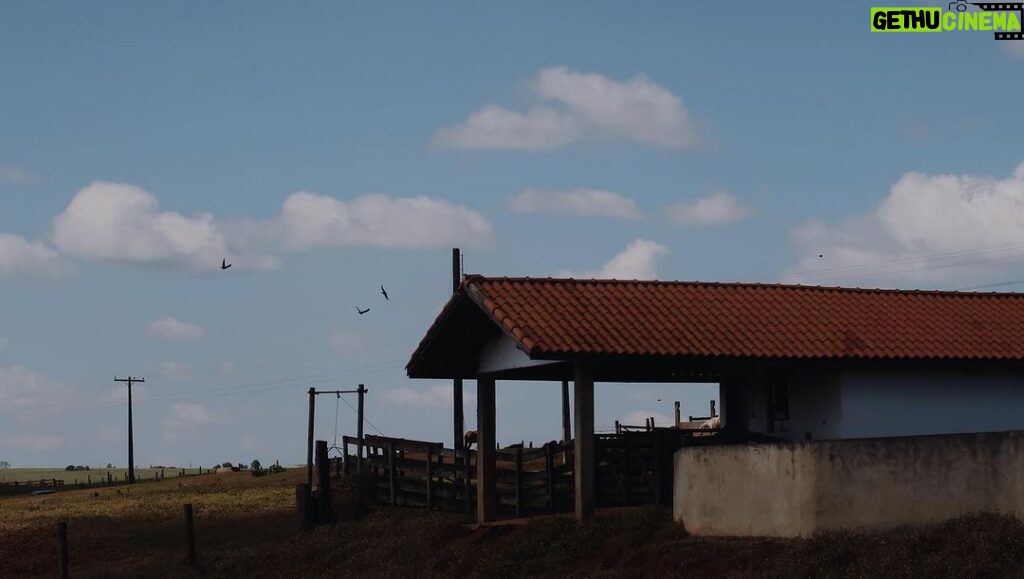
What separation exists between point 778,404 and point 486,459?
5.91 metres

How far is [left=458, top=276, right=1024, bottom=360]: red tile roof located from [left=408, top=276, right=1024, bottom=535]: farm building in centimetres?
5

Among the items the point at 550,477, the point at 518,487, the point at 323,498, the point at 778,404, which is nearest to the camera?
the point at 550,477

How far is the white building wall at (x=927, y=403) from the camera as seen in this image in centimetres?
2603

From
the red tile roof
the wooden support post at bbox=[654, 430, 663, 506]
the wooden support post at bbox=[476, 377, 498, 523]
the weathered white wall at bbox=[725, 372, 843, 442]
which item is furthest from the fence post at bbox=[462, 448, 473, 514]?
the weathered white wall at bbox=[725, 372, 843, 442]

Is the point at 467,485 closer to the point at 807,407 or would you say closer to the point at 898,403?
the point at 807,407

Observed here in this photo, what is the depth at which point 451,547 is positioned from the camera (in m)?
25.8

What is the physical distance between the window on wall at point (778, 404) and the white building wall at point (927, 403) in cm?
187

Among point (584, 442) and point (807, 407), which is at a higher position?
point (807, 407)

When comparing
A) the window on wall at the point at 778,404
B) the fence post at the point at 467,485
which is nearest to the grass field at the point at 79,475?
the fence post at the point at 467,485

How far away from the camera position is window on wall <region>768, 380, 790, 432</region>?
27.8 m

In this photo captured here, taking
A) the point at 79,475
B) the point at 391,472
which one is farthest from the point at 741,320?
the point at 79,475

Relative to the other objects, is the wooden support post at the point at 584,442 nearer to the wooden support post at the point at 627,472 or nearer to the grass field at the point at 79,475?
the wooden support post at the point at 627,472

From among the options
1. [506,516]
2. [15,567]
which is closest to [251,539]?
[15,567]

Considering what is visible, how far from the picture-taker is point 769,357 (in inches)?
985
